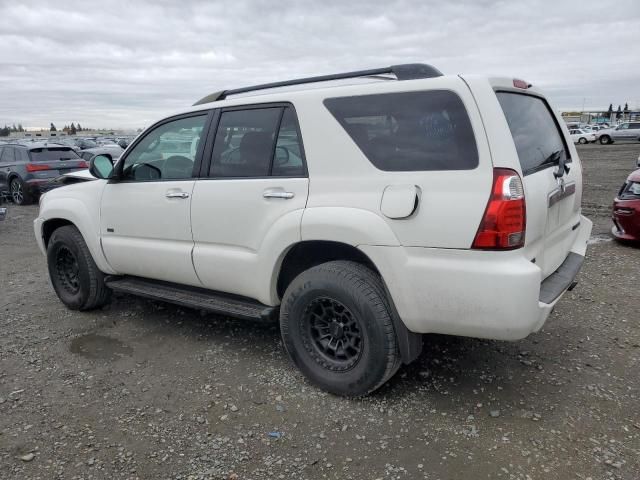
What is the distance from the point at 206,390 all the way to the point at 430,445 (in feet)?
4.93

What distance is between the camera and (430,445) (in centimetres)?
280

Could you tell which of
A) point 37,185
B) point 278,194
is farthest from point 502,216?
point 37,185

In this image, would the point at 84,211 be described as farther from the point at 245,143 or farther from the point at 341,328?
the point at 341,328

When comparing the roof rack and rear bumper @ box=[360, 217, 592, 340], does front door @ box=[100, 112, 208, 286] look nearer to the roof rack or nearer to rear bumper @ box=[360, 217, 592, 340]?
the roof rack

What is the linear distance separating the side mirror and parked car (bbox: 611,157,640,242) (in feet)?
19.2

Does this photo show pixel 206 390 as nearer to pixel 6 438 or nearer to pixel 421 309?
Result: pixel 6 438

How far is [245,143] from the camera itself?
3.62 meters

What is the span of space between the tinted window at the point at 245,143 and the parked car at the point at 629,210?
16.3 feet

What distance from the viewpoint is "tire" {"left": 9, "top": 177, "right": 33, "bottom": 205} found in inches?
522

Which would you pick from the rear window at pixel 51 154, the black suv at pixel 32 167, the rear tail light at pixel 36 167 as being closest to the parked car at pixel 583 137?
the rear window at pixel 51 154

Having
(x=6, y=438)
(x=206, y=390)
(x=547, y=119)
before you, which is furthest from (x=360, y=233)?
(x=6, y=438)

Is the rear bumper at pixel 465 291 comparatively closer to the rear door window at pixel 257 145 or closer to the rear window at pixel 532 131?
the rear window at pixel 532 131

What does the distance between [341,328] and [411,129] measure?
126 cm

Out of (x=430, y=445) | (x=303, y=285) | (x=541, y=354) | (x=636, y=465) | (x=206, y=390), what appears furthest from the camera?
(x=541, y=354)
